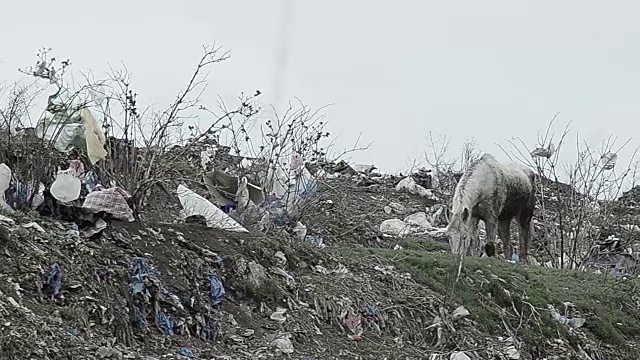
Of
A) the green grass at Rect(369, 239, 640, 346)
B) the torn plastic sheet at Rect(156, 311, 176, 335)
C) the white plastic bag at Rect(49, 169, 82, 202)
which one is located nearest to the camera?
the torn plastic sheet at Rect(156, 311, 176, 335)

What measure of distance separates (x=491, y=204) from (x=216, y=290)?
249 inches

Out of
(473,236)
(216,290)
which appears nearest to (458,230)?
(473,236)

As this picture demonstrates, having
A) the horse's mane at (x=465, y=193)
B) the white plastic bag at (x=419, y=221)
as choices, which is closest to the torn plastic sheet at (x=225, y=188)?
the horse's mane at (x=465, y=193)

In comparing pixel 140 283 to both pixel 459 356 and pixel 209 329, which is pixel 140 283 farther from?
pixel 459 356

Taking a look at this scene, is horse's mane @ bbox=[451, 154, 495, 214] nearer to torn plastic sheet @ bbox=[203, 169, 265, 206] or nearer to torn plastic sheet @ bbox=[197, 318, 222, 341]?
torn plastic sheet @ bbox=[203, 169, 265, 206]

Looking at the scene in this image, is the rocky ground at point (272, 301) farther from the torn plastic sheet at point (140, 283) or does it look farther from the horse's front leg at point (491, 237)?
the horse's front leg at point (491, 237)

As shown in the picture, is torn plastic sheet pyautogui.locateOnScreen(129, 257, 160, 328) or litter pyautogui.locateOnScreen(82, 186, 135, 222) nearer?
torn plastic sheet pyautogui.locateOnScreen(129, 257, 160, 328)

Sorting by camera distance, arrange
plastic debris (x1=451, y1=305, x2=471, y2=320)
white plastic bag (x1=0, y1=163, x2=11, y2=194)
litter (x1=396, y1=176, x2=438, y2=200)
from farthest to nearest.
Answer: litter (x1=396, y1=176, x2=438, y2=200)
plastic debris (x1=451, y1=305, x2=471, y2=320)
white plastic bag (x1=0, y1=163, x2=11, y2=194)

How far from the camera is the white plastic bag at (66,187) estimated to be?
6.11 metres

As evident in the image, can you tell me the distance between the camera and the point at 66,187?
242 inches

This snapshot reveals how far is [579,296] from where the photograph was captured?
29.2 feet

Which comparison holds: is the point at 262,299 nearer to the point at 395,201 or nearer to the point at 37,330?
the point at 37,330

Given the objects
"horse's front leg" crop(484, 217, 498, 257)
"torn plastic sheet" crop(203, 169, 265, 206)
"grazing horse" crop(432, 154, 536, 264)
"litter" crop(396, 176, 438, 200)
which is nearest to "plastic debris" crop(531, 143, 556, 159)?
"grazing horse" crop(432, 154, 536, 264)

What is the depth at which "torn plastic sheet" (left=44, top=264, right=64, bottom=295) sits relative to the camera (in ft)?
15.9
